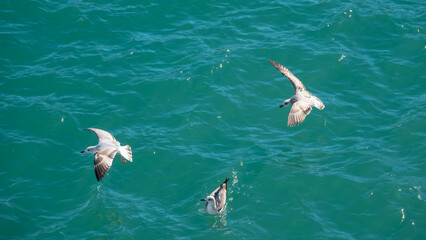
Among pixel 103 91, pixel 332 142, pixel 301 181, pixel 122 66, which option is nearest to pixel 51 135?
pixel 103 91

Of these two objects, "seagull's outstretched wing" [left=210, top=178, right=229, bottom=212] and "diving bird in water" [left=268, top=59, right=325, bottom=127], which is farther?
"diving bird in water" [left=268, top=59, right=325, bottom=127]

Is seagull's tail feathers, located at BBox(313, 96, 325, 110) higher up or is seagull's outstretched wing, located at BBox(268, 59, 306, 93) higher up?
seagull's outstretched wing, located at BBox(268, 59, 306, 93)

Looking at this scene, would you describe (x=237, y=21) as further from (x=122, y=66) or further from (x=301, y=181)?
(x=301, y=181)

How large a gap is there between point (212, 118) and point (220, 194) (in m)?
4.86

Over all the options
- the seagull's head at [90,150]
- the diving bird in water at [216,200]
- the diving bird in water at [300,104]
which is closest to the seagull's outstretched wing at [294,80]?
the diving bird in water at [300,104]

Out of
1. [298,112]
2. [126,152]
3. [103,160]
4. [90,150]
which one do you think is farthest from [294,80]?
[90,150]

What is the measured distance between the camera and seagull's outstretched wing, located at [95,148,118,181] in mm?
16391

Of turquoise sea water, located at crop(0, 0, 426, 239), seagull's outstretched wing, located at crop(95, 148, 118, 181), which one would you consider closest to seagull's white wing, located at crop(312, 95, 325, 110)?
turquoise sea water, located at crop(0, 0, 426, 239)

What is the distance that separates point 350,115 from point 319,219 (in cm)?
615

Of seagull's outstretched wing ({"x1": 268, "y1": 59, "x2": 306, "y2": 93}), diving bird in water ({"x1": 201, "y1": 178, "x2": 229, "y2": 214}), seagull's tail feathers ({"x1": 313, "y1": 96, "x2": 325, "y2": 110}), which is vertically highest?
seagull's outstretched wing ({"x1": 268, "y1": 59, "x2": 306, "y2": 93})

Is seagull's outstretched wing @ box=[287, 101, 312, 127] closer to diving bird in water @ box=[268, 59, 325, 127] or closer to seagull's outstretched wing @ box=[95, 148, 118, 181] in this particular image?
diving bird in water @ box=[268, 59, 325, 127]

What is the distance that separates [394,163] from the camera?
717 inches

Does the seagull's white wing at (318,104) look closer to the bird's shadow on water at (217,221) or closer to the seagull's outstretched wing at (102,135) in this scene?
the bird's shadow on water at (217,221)

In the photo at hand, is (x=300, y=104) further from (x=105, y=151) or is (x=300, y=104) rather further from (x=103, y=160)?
(x=103, y=160)
